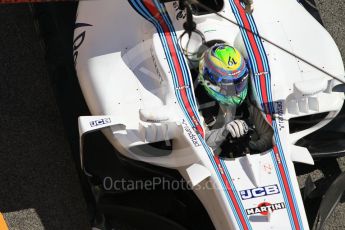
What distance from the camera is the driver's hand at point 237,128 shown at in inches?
198

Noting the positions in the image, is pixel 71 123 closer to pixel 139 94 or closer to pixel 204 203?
pixel 139 94

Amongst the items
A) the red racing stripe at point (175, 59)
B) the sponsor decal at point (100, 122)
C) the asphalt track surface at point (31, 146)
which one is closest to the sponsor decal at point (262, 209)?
the red racing stripe at point (175, 59)

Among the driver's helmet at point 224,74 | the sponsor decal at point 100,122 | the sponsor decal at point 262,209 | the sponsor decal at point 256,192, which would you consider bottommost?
the sponsor decal at point 262,209

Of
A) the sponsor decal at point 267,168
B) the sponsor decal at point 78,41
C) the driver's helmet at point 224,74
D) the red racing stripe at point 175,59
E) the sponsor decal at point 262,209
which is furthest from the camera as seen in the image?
the sponsor decal at point 78,41

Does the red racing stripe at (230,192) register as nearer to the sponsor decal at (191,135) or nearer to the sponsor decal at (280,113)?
the sponsor decal at (191,135)

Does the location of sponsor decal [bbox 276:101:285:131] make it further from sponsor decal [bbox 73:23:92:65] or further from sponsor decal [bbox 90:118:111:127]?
sponsor decal [bbox 73:23:92:65]

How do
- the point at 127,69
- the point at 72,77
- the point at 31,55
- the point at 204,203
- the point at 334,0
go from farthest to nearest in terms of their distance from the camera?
the point at 334,0 → the point at 31,55 → the point at 72,77 → the point at 127,69 → the point at 204,203

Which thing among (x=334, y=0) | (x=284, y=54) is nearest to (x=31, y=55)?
(x=284, y=54)

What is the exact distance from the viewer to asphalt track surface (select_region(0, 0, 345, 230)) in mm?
5789

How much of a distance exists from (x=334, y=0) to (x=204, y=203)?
116 inches

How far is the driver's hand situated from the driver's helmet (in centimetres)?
17

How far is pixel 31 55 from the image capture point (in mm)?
6449

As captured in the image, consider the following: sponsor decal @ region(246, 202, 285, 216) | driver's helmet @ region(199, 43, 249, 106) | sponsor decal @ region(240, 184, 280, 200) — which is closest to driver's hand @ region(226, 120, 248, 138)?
driver's helmet @ region(199, 43, 249, 106)

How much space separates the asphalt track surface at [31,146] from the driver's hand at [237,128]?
1.29m
